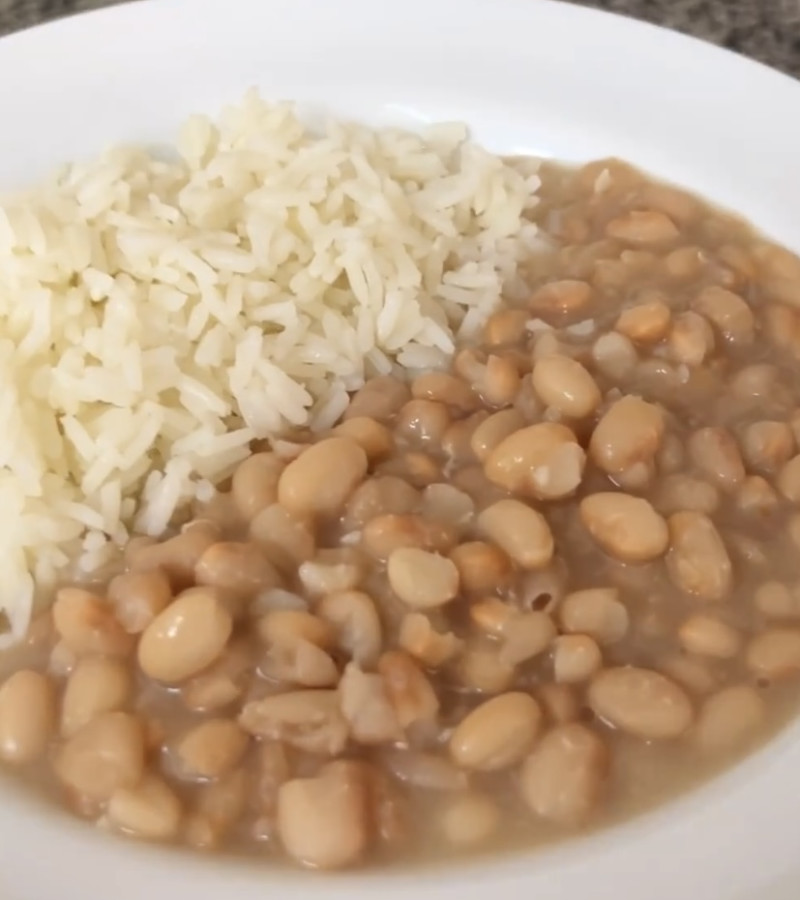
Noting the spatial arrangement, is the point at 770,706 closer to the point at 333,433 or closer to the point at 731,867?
the point at 731,867

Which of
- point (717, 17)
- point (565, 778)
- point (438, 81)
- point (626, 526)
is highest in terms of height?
point (717, 17)

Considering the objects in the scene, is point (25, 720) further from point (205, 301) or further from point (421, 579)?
point (205, 301)

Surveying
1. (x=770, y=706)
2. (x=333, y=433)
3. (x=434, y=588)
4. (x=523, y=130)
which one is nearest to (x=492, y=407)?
(x=333, y=433)

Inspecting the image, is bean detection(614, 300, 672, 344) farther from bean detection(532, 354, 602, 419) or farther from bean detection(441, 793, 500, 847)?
bean detection(441, 793, 500, 847)

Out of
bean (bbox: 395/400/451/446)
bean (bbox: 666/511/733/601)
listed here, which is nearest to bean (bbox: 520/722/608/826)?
bean (bbox: 666/511/733/601)

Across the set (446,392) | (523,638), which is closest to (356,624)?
(523,638)

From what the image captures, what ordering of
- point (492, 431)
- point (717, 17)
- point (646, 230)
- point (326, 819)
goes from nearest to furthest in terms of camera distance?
point (326, 819)
point (492, 431)
point (646, 230)
point (717, 17)
